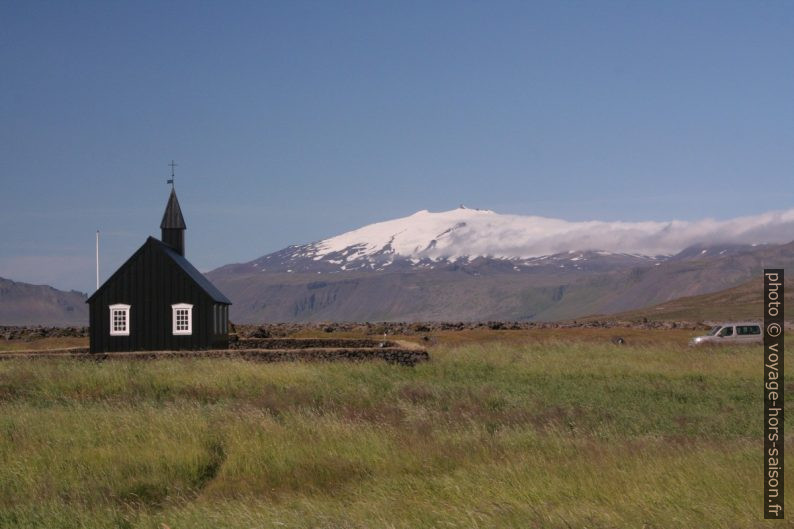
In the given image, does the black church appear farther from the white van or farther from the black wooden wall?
the white van

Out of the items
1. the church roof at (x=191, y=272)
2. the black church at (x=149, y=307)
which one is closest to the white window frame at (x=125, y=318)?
the black church at (x=149, y=307)

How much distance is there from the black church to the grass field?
1423 cm

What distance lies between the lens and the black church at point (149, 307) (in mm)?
44688

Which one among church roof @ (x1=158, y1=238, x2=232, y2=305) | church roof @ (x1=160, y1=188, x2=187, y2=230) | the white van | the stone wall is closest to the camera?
the stone wall

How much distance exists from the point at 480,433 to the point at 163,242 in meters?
32.7

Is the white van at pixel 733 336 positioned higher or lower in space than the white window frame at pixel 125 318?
lower

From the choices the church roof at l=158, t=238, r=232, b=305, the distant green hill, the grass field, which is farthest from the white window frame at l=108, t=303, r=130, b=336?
the distant green hill

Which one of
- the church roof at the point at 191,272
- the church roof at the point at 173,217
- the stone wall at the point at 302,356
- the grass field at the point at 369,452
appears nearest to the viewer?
the grass field at the point at 369,452

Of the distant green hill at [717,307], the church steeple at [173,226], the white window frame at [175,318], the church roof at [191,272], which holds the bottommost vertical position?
the distant green hill at [717,307]

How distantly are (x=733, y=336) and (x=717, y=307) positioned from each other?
339ft

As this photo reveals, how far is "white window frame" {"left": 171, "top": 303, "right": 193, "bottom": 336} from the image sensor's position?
44.7 metres

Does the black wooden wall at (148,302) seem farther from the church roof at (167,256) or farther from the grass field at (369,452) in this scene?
the grass field at (369,452)

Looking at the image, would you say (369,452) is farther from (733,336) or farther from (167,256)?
(733,336)

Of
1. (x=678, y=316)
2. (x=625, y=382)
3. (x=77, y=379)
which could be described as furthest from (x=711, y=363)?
(x=678, y=316)
